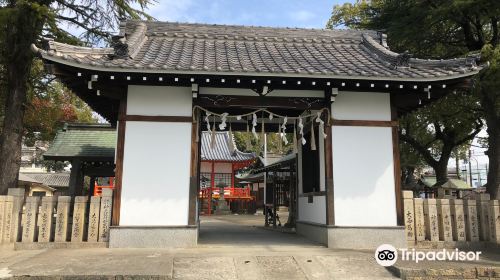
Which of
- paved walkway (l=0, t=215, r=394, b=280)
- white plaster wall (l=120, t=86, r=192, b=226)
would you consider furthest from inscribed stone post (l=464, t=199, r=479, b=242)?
white plaster wall (l=120, t=86, r=192, b=226)

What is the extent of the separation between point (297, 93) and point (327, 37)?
137 inches

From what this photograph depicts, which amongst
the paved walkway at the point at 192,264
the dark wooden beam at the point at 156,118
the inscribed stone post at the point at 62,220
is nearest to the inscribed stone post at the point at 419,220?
the paved walkway at the point at 192,264

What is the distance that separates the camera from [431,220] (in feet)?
30.8

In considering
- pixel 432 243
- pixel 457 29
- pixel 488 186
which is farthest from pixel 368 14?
pixel 432 243

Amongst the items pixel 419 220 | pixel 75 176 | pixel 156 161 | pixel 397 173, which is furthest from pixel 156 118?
pixel 419 220

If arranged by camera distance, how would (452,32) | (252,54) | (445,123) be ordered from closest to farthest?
(252,54) → (452,32) → (445,123)

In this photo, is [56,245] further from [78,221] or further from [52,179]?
[52,179]

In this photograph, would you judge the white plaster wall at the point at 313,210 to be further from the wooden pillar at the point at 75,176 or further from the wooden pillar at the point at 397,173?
the wooden pillar at the point at 75,176

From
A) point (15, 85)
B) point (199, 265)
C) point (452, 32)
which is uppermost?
point (452, 32)

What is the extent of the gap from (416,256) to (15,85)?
Answer: 11.3 metres

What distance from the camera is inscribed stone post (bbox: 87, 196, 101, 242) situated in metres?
8.78

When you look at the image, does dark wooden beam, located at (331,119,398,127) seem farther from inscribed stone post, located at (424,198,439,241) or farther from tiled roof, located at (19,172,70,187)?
tiled roof, located at (19,172,70,187)

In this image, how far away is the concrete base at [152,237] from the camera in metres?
8.68

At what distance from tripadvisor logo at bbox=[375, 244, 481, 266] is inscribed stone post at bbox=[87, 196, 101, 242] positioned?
6.10 metres
